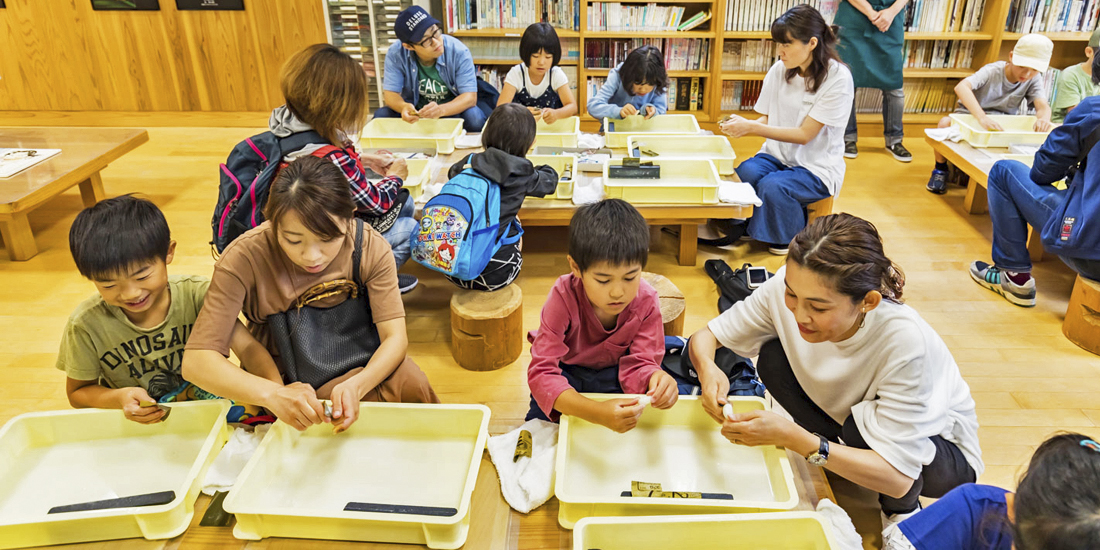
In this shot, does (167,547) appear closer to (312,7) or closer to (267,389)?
(267,389)

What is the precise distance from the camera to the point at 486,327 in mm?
2412

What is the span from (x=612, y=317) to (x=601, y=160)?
65.9 inches

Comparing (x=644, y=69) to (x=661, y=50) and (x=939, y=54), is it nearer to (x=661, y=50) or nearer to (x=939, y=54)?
(x=661, y=50)

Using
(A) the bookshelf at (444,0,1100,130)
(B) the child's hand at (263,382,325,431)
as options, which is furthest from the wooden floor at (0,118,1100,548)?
(A) the bookshelf at (444,0,1100,130)

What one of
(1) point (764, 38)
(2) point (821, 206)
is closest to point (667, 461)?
(2) point (821, 206)

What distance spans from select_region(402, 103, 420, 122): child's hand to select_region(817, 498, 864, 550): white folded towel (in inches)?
111

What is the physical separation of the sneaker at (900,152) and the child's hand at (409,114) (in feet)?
10.3

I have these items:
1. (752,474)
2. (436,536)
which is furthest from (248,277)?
(752,474)

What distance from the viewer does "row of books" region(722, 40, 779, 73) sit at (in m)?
5.07

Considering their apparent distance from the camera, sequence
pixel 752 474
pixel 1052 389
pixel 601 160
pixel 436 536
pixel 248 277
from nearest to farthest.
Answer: pixel 436 536, pixel 752 474, pixel 248 277, pixel 1052 389, pixel 601 160

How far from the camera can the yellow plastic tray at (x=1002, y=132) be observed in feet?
11.2

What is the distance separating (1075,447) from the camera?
3.26 ft

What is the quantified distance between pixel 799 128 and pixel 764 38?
2.05 meters

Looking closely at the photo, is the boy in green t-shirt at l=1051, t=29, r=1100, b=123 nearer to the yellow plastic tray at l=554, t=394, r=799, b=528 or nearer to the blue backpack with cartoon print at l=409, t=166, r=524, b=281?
the blue backpack with cartoon print at l=409, t=166, r=524, b=281
